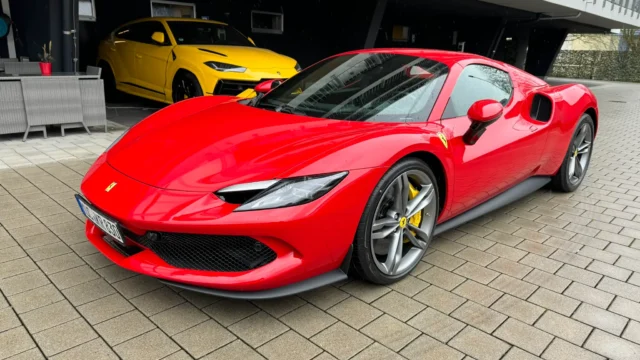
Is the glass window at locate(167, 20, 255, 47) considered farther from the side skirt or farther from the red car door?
the side skirt

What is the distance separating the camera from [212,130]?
2641 millimetres

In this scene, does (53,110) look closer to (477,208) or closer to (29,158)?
(29,158)

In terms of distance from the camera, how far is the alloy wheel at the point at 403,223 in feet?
8.06

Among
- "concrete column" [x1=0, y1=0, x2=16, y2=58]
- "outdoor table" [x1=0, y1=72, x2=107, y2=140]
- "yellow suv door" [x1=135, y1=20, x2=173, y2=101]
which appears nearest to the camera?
"outdoor table" [x1=0, y1=72, x2=107, y2=140]

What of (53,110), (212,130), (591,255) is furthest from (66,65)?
(591,255)

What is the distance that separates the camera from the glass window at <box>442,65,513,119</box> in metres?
2.95

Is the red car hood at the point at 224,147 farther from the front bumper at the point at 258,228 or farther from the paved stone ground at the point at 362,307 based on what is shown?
the paved stone ground at the point at 362,307

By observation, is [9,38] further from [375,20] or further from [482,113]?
[482,113]

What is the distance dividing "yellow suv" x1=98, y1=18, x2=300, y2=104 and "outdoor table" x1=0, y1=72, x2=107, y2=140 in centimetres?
128

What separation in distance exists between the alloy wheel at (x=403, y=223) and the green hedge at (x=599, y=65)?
28373 millimetres

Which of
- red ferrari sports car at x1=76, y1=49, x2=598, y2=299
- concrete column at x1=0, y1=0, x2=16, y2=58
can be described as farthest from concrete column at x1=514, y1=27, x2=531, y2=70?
red ferrari sports car at x1=76, y1=49, x2=598, y2=299

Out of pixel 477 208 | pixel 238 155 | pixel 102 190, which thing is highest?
pixel 238 155

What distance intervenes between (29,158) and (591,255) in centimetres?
511

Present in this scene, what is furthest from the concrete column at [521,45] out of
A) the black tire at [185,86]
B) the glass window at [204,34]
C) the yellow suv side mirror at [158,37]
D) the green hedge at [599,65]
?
→ the black tire at [185,86]
